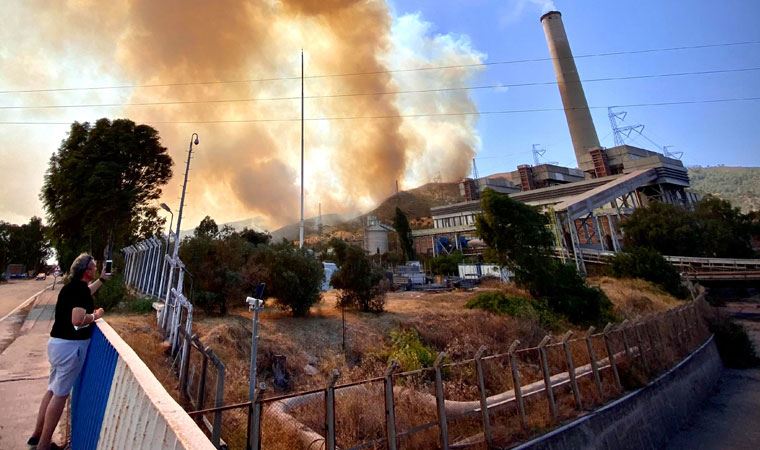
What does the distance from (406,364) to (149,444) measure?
1076 cm

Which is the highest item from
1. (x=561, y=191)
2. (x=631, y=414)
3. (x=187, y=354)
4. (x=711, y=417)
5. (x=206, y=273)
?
(x=561, y=191)

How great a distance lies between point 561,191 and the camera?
6525cm

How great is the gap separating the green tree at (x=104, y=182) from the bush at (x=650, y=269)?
39.9 m

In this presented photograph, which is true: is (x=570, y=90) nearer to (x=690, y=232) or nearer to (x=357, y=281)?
(x=690, y=232)

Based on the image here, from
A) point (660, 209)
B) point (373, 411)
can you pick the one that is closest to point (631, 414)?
point (373, 411)

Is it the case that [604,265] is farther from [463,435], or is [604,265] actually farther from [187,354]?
[187,354]

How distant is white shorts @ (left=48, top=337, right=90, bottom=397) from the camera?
3797 millimetres

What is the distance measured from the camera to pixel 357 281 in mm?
17422

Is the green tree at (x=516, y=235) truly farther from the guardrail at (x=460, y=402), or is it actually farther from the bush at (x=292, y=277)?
the bush at (x=292, y=277)

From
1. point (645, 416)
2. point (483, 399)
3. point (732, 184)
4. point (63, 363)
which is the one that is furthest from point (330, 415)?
point (732, 184)

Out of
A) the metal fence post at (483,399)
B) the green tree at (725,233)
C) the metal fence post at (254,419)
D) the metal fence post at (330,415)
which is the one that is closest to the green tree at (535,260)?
the metal fence post at (483,399)

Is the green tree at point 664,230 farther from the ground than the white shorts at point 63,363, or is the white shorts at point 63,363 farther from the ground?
the green tree at point 664,230

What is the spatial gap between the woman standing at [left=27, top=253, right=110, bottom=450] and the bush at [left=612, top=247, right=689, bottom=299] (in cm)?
3378

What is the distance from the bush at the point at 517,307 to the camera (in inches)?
703
